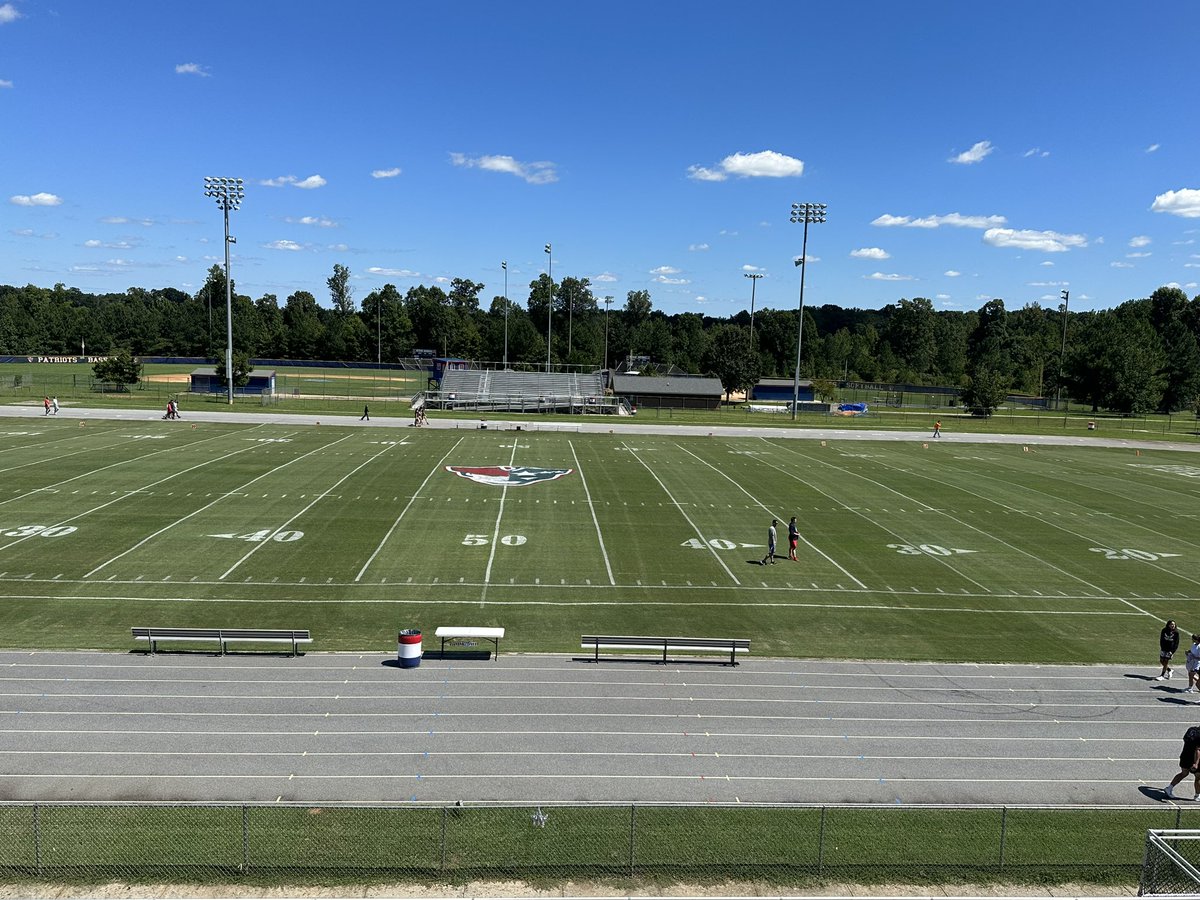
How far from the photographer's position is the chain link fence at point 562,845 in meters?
10.2

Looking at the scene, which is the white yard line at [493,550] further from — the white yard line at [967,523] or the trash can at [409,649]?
the white yard line at [967,523]

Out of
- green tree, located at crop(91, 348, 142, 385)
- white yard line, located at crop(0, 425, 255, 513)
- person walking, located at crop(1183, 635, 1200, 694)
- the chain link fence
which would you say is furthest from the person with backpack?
green tree, located at crop(91, 348, 142, 385)

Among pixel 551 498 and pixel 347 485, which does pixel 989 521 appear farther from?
Result: pixel 347 485

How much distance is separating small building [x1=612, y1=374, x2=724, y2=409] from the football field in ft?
129

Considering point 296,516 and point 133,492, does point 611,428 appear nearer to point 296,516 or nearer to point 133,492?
point 296,516

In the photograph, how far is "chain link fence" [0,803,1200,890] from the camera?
33.3 feet

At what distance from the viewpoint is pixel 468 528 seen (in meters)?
29.5

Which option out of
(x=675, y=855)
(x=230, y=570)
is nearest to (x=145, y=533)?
(x=230, y=570)

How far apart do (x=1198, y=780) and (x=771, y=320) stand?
530ft

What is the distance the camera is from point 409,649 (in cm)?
1686

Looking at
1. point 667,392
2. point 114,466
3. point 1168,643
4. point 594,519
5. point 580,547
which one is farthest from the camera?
Result: point 667,392

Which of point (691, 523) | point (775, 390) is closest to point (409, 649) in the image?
point (691, 523)

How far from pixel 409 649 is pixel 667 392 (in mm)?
72070

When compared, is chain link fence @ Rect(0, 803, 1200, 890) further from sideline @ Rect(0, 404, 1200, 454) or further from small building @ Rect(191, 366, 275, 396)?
small building @ Rect(191, 366, 275, 396)
